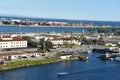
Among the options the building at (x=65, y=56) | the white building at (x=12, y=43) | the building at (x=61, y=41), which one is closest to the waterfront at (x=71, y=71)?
the building at (x=65, y=56)

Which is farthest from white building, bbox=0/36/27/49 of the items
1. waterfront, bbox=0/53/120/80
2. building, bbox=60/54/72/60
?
waterfront, bbox=0/53/120/80

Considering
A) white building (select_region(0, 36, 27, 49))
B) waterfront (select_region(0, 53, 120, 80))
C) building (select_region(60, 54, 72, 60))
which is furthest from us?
white building (select_region(0, 36, 27, 49))

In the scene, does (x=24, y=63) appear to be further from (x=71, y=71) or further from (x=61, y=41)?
(x=61, y=41)

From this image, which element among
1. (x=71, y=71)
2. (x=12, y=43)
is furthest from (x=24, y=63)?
(x=12, y=43)

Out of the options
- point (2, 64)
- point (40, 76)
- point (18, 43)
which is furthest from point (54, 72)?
point (18, 43)

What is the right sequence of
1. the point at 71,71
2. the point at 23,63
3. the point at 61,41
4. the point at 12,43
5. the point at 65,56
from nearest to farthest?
the point at 71,71
the point at 23,63
the point at 65,56
the point at 12,43
the point at 61,41

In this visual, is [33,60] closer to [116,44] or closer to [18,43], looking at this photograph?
[18,43]

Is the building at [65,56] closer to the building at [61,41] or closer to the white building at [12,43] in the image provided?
the white building at [12,43]

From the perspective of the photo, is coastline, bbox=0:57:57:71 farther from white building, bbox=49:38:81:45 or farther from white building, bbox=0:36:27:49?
white building, bbox=49:38:81:45
